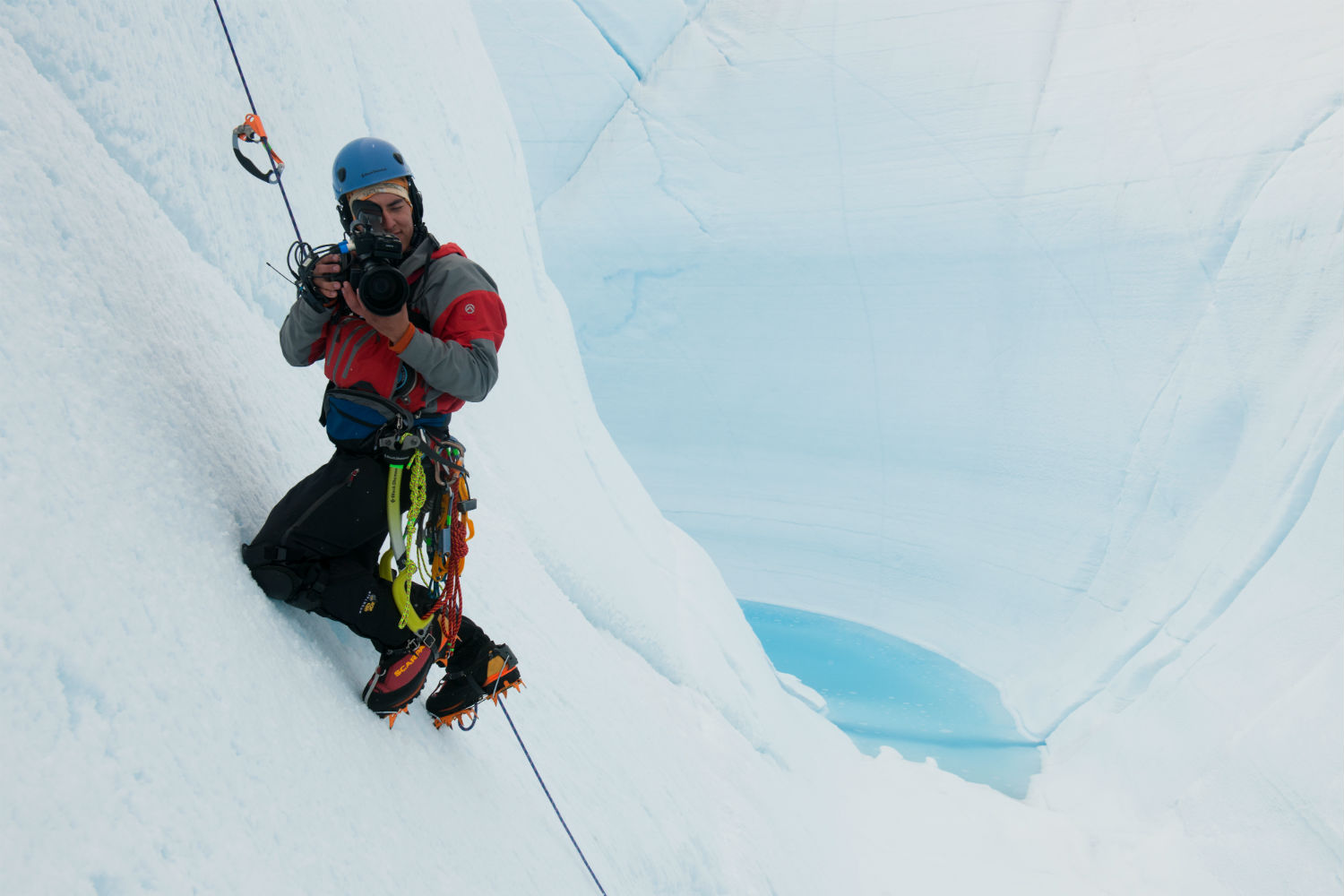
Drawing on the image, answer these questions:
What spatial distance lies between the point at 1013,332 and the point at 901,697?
2.92m

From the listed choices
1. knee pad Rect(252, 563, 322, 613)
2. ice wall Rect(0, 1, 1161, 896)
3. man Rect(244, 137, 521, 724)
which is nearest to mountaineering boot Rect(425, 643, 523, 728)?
ice wall Rect(0, 1, 1161, 896)

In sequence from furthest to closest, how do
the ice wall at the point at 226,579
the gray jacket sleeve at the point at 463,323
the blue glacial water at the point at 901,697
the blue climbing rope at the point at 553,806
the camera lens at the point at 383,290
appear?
the blue glacial water at the point at 901,697, the blue climbing rope at the point at 553,806, the gray jacket sleeve at the point at 463,323, the camera lens at the point at 383,290, the ice wall at the point at 226,579

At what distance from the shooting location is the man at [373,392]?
113cm

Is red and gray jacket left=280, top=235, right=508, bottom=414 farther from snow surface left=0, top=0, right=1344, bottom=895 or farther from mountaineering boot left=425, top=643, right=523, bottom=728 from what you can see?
mountaineering boot left=425, top=643, right=523, bottom=728

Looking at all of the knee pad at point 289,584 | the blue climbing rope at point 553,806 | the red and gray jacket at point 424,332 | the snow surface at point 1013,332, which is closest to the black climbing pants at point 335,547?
the knee pad at point 289,584

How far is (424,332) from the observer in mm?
1160

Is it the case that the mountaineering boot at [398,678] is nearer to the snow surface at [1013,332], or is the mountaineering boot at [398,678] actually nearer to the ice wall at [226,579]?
the ice wall at [226,579]

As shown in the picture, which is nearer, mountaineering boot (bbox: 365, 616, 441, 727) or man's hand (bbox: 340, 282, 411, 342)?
man's hand (bbox: 340, 282, 411, 342)

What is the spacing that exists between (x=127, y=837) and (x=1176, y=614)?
573 cm

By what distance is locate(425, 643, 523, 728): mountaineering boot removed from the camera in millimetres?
1405

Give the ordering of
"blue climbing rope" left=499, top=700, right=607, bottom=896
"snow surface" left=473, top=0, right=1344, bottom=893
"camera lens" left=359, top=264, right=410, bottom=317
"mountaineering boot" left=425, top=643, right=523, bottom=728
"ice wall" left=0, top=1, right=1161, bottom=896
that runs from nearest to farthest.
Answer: "ice wall" left=0, top=1, right=1161, bottom=896
"camera lens" left=359, top=264, right=410, bottom=317
"mountaineering boot" left=425, top=643, right=523, bottom=728
"blue climbing rope" left=499, top=700, right=607, bottom=896
"snow surface" left=473, top=0, right=1344, bottom=893

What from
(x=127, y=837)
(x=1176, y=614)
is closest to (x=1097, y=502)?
(x=1176, y=614)

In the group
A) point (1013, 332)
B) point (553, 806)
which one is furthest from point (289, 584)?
point (1013, 332)

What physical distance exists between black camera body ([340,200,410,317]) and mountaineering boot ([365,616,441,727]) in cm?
47
